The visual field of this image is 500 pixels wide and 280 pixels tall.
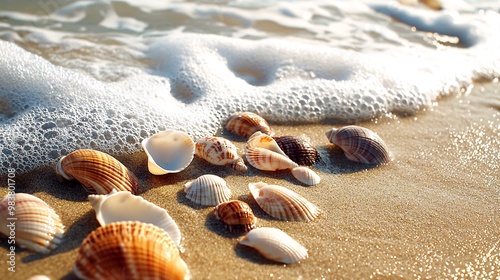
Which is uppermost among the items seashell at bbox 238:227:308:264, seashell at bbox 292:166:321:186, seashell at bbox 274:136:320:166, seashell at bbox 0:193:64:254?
seashell at bbox 274:136:320:166

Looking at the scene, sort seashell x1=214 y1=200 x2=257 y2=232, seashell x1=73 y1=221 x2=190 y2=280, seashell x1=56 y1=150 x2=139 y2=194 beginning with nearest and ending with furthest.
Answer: seashell x1=73 y1=221 x2=190 y2=280
seashell x1=214 y1=200 x2=257 y2=232
seashell x1=56 y1=150 x2=139 y2=194

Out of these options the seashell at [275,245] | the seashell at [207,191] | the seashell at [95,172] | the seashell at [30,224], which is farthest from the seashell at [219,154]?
the seashell at [30,224]

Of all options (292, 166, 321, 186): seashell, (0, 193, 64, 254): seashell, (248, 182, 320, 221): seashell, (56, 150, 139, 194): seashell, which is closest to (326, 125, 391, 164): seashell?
(292, 166, 321, 186): seashell

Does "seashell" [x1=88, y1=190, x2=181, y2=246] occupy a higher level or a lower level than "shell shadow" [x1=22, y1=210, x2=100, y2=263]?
higher

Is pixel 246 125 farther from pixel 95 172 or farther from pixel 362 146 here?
pixel 95 172

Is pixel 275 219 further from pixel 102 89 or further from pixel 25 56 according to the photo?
pixel 25 56

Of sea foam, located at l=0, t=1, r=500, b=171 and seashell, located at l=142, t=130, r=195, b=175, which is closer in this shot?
seashell, located at l=142, t=130, r=195, b=175

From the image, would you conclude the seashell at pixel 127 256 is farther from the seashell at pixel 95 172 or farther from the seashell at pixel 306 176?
the seashell at pixel 306 176

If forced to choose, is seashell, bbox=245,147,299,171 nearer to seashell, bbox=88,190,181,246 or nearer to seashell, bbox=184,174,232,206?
seashell, bbox=184,174,232,206

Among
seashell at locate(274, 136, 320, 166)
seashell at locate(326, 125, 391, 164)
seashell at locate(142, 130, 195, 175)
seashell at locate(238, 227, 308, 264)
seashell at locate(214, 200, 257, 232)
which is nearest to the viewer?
seashell at locate(238, 227, 308, 264)
